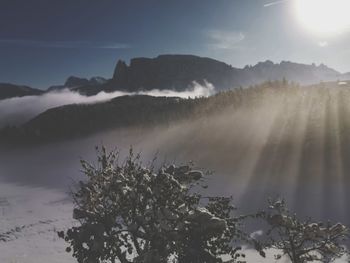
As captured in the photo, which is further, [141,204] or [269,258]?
[269,258]

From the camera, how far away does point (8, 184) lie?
388 ft

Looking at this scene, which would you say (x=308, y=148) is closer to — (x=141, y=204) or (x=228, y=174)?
(x=228, y=174)

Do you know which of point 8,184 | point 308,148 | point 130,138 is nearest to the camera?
point 308,148

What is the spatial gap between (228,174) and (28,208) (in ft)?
135

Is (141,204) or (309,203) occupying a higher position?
(141,204)

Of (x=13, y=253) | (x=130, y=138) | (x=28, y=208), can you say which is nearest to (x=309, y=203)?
(x=13, y=253)

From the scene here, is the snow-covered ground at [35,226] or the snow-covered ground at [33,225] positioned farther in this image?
the snow-covered ground at [33,225]

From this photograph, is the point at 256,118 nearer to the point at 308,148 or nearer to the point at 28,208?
the point at 308,148

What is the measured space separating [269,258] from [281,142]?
57.3 metres

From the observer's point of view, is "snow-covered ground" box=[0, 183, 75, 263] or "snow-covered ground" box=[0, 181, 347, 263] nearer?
"snow-covered ground" box=[0, 181, 347, 263]

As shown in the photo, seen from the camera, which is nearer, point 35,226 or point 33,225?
point 35,226

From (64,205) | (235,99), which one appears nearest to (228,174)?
(64,205)

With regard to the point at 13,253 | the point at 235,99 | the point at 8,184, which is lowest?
the point at 8,184

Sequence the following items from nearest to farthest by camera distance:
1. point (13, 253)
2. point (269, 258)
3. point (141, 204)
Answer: point (141, 204) < point (269, 258) < point (13, 253)
